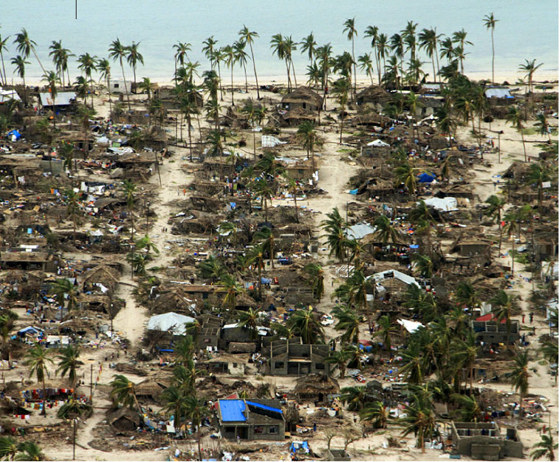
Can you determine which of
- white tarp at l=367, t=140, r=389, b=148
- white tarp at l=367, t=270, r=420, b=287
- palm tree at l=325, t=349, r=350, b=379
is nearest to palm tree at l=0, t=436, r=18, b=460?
palm tree at l=325, t=349, r=350, b=379

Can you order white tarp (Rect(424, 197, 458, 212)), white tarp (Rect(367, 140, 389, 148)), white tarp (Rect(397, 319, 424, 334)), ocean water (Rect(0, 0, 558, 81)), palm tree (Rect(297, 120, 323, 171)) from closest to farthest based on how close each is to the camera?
white tarp (Rect(397, 319, 424, 334)) → white tarp (Rect(424, 197, 458, 212)) → palm tree (Rect(297, 120, 323, 171)) → white tarp (Rect(367, 140, 389, 148)) → ocean water (Rect(0, 0, 558, 81))

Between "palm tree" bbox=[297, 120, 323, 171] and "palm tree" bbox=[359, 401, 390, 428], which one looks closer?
"palm tree" bbox=[359, 401, 390, 428]

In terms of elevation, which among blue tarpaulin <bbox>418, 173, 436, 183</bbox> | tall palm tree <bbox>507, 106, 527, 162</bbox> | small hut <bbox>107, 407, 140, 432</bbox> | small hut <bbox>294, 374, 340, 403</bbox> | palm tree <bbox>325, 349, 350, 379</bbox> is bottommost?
small hut <bbox>107, 407, 140, 432</bbox>

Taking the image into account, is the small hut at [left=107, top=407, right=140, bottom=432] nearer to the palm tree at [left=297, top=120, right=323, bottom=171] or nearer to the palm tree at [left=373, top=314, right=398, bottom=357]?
the palm tree at [left=373, top=314, right=398, bottom=357]

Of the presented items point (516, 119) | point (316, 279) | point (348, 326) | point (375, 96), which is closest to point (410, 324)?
point (348, 326)

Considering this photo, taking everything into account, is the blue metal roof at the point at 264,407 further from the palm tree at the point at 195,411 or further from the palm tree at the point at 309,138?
the palm tree at the point at 309,138

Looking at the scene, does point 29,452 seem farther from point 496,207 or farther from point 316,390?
point 496,207

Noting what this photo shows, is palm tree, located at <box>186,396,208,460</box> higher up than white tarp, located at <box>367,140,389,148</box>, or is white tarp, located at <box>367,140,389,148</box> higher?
white tarp, located at <box>367,140,389,148</box>
